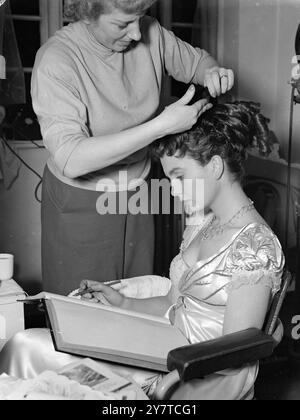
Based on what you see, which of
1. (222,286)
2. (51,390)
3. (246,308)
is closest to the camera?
(51,390)

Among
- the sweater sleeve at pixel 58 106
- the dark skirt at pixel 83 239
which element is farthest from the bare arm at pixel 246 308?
the dark skirt at pixel 83 239

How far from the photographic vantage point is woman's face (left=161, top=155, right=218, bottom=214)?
1656mm

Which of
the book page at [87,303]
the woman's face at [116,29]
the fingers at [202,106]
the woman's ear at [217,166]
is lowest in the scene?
the book page at [87,303]

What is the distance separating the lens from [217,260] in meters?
1.64

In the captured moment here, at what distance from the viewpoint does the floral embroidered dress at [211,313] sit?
1514 mm

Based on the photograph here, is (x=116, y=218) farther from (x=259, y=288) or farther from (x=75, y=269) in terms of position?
(x=259, y=288)

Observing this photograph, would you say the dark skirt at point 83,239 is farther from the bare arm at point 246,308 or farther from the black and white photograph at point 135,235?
the bare arm at point 246,308

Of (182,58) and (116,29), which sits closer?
(116,29)

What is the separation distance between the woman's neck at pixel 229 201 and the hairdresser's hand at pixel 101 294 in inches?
14.7

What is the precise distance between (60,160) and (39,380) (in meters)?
0.67

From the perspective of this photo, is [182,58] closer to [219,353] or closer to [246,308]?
[246,308]

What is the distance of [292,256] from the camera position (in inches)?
119

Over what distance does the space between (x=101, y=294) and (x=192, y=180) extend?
420 mm

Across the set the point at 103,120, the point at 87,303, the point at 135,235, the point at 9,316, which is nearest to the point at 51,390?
the point at 87,303
